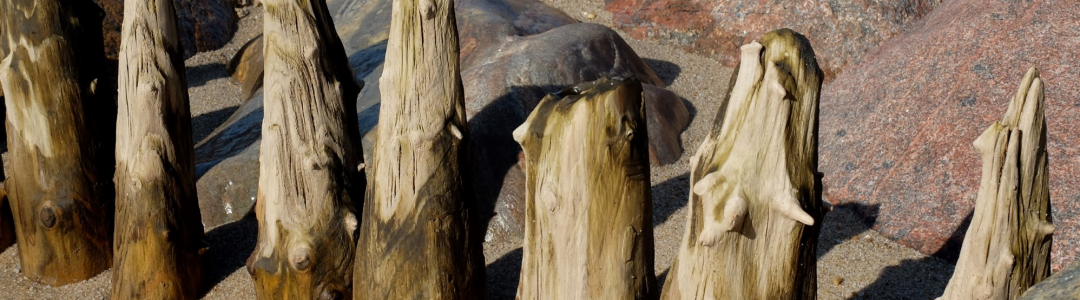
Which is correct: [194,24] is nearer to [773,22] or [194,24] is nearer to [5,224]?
[5,224]

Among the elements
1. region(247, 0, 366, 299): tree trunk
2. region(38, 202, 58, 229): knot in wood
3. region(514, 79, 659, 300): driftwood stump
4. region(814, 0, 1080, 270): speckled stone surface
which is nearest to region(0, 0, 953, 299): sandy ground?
region(814, 0, 1080, 270): speckled stone surface

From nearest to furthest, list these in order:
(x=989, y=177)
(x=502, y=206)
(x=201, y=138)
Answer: (x=989, y=177) < (x=502, y=206) < (x=201, y=138)

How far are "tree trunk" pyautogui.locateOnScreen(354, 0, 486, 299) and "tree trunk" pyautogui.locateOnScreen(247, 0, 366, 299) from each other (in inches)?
8.7

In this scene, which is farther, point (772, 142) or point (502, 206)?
point (502, 206)

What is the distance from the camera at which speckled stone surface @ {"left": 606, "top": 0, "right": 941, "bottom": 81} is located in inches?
292

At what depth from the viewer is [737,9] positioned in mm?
8039

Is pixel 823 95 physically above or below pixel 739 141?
below

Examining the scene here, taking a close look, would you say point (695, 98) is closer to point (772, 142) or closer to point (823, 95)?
point (823, 95)

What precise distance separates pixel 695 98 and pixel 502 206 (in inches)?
95.1

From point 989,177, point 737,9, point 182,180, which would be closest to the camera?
point 989,177

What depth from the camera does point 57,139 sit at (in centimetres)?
490

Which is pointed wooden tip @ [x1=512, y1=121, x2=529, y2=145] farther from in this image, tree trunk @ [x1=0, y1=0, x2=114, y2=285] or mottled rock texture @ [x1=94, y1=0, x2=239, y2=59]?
mottled rock texture @ [x1=94, y1=0, x2=239, y2=59]

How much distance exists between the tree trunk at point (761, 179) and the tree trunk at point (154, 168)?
2.79m

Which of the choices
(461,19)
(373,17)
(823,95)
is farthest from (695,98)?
(373,17)
